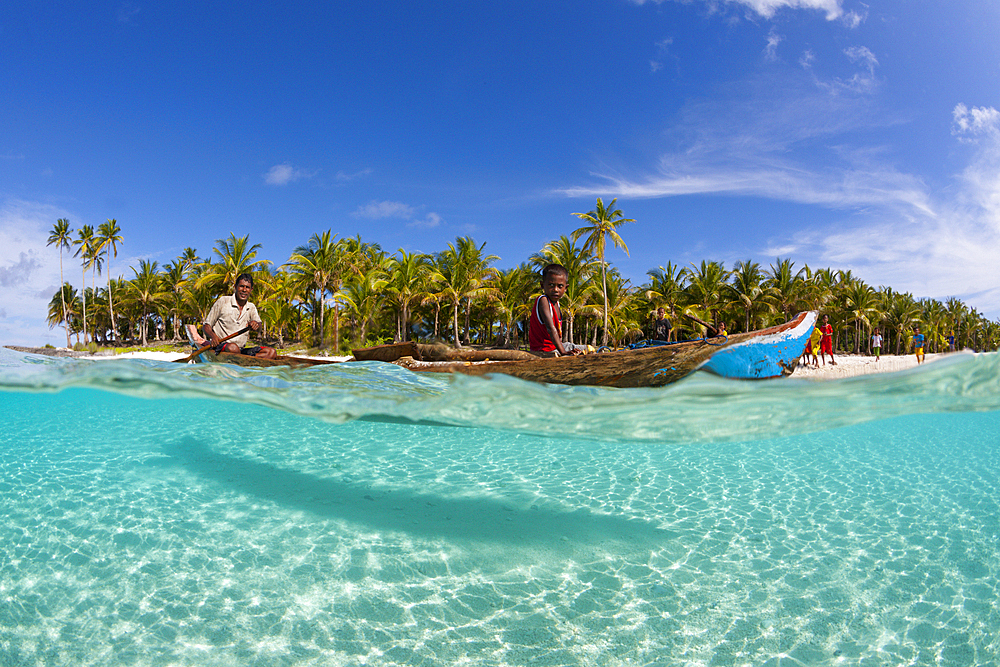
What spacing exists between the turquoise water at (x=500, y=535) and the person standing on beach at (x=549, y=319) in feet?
2.15

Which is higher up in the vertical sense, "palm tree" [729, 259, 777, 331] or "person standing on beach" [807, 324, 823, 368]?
"palm tree" [729, 259, 777, 331]

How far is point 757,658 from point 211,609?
4.88 metres

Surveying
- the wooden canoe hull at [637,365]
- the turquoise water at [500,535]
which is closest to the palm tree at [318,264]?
the turquoise water at [500,535]

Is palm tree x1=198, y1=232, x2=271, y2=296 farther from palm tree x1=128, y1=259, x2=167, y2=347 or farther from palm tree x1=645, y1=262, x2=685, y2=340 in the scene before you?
palm tree x1=645, y1=262, x2=685, y2=340

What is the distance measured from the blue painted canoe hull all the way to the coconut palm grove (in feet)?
75.4

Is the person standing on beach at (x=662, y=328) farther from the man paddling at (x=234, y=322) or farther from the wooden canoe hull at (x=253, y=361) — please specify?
the man paddling at (x=234, y=322)

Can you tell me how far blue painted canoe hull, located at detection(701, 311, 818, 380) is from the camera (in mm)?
5871

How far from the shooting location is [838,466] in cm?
1041

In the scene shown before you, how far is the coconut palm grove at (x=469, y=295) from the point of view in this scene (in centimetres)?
3191

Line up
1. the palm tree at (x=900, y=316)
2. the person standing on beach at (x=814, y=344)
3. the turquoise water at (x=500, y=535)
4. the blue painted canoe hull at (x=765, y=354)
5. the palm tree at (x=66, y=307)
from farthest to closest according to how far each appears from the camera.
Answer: the palm tree at (x=66, y=307) → the palm tree at (x=900, y=316) → the person standing on beach at (x=814, y=344) → the blue painted canoe hull at (x=765, y=354) → the turquoise water at (x=500, y=535)

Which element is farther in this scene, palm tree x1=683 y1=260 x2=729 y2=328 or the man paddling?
palm tree x1=683 y1=260 x2=729 y2=328

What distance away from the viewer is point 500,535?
234 inches

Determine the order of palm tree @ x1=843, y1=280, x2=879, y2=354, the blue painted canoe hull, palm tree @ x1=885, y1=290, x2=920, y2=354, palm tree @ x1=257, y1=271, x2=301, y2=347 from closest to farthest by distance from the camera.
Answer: the blue painted canoe hull < palm tree @ x1=257, y1=271, x2=301, y2=347 < palm tree @ x1=843, y1=280, x2=879, y2=354 < palm tree @ x1=885, y1=290, x2=920, y2=354

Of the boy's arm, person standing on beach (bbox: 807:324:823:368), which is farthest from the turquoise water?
person standing on beach (bbox: 807:324:823:368)
